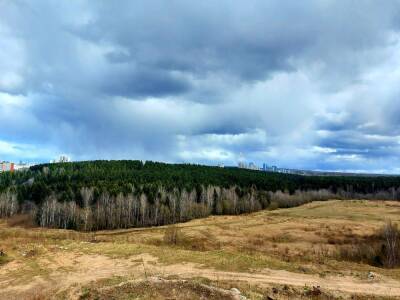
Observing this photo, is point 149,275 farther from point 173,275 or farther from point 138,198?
point 138,198

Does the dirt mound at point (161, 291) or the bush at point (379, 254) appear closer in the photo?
the dirt mound at point (161, 291)

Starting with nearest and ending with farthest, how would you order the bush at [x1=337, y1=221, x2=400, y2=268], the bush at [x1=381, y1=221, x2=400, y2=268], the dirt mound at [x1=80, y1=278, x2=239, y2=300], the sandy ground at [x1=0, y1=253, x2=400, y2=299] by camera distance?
the dirt mound at [x1=80, y1=278, x2=239, y2=300] < the sandy ground at [x1=0, y1=253, x2=400, y2=299] < the bush at [x1=381, y1=221, x2=400, y2=268] < the bush at [x1=337, y1=221, x2=400, y2=268]

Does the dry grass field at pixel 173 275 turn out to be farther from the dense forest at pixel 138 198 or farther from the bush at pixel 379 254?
the dense forest at pixel 138 198

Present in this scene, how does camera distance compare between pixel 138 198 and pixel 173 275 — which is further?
pixel 138 198

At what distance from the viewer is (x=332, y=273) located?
35.2 m

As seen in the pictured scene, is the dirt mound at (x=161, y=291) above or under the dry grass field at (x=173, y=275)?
above

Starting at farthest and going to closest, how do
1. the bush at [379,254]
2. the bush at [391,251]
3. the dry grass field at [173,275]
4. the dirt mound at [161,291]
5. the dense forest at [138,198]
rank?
1. the dense forest at [138,198]
2. the bush at [379,254]
3. the bush at [391,251]
4. the dry grass field at [173,275]
5. the dirt mound at [161,291]

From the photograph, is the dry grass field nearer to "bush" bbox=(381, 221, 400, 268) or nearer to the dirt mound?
the dirt mound

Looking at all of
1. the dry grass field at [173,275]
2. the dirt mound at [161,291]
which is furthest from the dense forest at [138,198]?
the dirt mound at [161,291]

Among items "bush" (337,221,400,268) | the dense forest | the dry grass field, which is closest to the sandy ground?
the dry grass field

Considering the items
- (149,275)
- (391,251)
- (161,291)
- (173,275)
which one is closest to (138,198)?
(391,251)

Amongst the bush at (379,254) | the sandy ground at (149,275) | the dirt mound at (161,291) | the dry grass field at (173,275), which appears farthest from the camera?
the bush at (379,254)

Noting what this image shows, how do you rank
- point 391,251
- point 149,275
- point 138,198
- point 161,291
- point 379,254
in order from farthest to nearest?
point 138,198
point 379,254
point 391,251
point 149,275
point 161,291

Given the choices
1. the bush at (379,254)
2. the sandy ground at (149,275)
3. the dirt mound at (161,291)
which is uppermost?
the dirt mound at (161,291)
